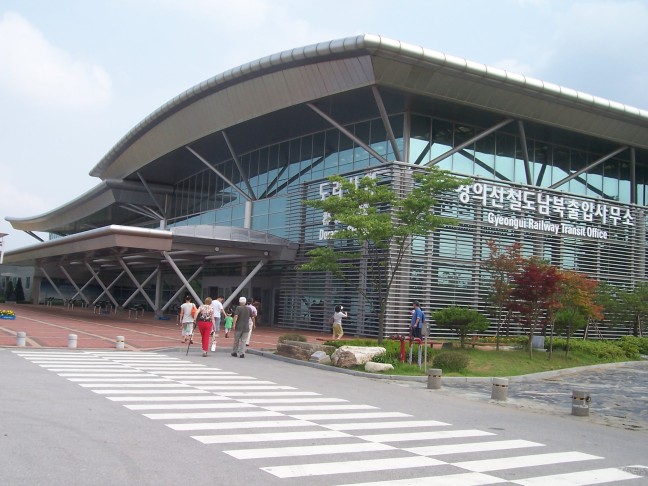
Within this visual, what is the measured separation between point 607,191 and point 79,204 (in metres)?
48.4

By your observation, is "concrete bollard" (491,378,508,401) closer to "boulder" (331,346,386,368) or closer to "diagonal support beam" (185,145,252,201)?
"boulder" (331,346,386,368)

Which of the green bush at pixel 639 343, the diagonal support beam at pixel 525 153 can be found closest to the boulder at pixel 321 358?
the green bush at pixel 639 343

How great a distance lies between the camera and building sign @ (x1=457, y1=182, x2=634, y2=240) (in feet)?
105

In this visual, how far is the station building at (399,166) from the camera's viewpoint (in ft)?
99.3

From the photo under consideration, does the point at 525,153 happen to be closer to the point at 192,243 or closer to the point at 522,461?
the point at 192,243

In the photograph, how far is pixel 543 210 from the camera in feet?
111

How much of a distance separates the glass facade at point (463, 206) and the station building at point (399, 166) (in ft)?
0.27

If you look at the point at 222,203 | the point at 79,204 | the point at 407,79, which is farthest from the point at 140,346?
the point at 79,204

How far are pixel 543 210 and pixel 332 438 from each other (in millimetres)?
27446

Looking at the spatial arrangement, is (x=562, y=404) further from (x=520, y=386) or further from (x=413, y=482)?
(x=413, y=482)

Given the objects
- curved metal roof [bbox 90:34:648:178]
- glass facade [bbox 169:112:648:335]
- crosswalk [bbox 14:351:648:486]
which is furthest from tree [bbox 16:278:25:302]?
crosswalk [bbox 14:351:648:486]

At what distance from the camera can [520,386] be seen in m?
18.7

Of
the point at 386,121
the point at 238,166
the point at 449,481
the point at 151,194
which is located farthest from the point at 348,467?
the point at 151,194

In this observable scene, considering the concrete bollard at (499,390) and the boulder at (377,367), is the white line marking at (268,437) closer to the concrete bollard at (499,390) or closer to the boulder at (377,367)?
the concrete bollard at (499,390)
